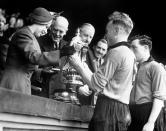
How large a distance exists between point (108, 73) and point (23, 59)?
929mm

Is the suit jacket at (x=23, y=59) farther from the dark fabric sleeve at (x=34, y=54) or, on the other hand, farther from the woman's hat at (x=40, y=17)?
the woman's hat at (x=40, y=17)

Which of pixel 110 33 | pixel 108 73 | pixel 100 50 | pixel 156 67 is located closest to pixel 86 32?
pixel 100 50

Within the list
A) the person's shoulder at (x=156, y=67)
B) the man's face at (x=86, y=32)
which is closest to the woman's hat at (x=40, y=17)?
the person's shoulder at (x=156, y=67)

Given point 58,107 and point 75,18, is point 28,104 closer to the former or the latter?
point 58,107

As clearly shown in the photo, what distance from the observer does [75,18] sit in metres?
9.99

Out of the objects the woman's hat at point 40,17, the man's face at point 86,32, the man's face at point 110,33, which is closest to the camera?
the man's face at point 110,33

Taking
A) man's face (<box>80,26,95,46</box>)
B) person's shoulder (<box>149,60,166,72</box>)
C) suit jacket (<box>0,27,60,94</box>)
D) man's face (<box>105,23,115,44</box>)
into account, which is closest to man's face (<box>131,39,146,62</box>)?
person's shoulder (<box>149,60,166,72</box>)

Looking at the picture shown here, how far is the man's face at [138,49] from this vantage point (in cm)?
481

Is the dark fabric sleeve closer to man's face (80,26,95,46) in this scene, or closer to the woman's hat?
the woman's hat

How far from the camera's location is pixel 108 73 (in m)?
3.62

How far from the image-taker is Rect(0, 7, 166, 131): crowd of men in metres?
3.64

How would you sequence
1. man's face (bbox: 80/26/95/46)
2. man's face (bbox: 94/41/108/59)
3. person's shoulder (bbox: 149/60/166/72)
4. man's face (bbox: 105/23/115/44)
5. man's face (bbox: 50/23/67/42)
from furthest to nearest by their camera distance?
man's face (bbox: 94/41/108/59)
man's face (bbox: 80/26/95/46)
man's face (bbox: 50/23/67/42)
person's shoulder (bbox: 149/60/166/72)
man's face (bbox: 105/23/115/44)

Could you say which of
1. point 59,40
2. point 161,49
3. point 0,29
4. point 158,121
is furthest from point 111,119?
point 161,49

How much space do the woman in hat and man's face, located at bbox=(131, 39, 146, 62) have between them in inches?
43.7
